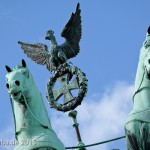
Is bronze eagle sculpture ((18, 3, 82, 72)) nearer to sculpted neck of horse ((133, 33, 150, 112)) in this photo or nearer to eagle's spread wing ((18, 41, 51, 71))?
eagle's spread wing ((18, 41, 51, 71))

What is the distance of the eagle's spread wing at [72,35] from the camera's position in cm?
2020

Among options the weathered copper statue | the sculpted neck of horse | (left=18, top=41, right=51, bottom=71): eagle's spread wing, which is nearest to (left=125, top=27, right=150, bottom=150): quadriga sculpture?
the sculpted neck of horse

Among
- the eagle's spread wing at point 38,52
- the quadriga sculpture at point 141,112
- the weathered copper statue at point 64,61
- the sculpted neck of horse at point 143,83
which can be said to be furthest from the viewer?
the eagle's spread wing at point 38,52

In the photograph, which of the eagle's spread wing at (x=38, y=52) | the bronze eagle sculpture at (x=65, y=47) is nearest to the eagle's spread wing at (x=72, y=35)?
the bronze eagle sculpture at (x=65, y=47)

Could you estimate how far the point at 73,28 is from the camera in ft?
66.7

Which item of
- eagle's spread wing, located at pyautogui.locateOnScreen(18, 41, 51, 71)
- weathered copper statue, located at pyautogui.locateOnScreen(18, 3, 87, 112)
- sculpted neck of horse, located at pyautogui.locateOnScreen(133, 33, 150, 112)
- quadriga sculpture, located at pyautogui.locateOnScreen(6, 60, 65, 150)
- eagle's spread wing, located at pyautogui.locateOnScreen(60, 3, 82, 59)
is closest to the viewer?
sculpted neck of horse, located at pyautogui.locateOnScreen(133, 33, 150, 112)

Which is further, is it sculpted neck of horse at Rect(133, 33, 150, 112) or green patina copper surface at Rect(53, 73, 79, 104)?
green patina copper surface at Rect(53, 73, 79, 104)

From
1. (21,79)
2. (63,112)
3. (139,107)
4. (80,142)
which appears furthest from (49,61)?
(139,107)

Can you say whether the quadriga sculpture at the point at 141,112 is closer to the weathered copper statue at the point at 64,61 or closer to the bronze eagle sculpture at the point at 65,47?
the weathered copper statue at the point at 64,61

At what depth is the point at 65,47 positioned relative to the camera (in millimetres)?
20469

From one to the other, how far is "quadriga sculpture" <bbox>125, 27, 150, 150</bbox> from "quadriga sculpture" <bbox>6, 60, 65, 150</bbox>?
57.1 inches

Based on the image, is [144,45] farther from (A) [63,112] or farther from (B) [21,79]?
(A) [63,112]

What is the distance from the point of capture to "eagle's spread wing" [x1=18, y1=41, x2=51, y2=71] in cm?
2075

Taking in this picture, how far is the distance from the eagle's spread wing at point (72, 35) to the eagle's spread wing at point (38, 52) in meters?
0.62
